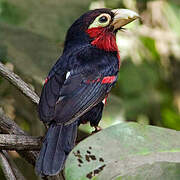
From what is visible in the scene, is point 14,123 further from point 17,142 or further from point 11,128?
point 17,142

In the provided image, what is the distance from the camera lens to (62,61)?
351 centimetres

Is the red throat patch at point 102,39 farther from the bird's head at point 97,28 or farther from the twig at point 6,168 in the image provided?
the twig at point 6,168

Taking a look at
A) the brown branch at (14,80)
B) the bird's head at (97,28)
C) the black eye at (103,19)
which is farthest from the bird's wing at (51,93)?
the black eye at (103,19)

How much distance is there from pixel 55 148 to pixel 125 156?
81 centimetres

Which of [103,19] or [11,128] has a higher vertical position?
[103,19]

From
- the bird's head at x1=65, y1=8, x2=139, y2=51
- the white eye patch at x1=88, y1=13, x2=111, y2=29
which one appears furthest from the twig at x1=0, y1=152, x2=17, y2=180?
the white eye patch at x1=88, y1=13, x2=111, y2=29

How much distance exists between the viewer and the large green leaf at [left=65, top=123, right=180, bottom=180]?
2.01 meters

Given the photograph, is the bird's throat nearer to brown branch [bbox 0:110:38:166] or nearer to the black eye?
the black eye

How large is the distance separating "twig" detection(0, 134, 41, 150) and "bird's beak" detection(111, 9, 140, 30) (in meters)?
1.42

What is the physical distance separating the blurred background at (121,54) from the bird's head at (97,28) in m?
0.27

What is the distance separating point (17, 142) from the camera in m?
2.57

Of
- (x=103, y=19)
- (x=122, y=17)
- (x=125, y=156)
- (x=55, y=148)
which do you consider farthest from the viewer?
(x=103, y=19)

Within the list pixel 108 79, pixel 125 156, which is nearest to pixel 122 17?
pixel 108 79

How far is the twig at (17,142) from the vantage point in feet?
8.34
